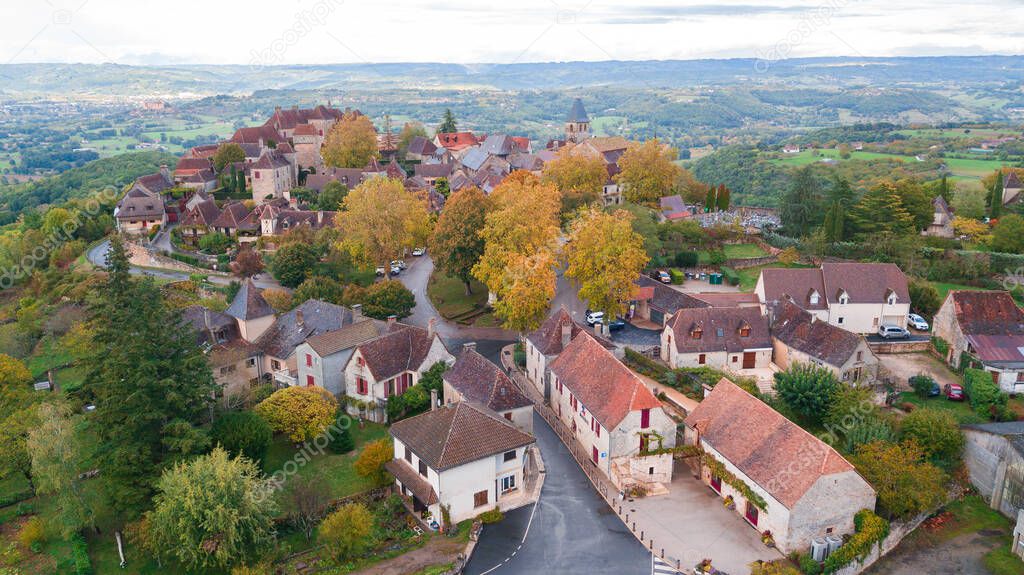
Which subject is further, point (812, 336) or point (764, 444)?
point (812, 336)

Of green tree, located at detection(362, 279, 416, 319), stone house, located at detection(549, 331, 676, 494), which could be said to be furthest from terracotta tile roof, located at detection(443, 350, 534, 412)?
green tree, located at detection(362, 279, 416, 319)

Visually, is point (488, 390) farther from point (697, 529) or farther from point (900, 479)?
point (900, 479)

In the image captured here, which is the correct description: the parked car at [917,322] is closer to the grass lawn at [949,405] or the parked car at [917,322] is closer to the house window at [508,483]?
the grass lawn at [949,405]

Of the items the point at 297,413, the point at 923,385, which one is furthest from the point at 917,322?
the point at 297,413

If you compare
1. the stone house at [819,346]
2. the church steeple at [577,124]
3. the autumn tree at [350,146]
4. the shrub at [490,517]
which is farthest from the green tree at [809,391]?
the church steeple at [577,124]

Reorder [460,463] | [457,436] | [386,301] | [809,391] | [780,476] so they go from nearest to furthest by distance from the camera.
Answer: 1. [780,476]
2. [460,463]
3. [457,436]
4. [809,391]
5. [386,301]

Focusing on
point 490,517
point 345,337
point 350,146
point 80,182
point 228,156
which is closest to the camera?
point 490,517
